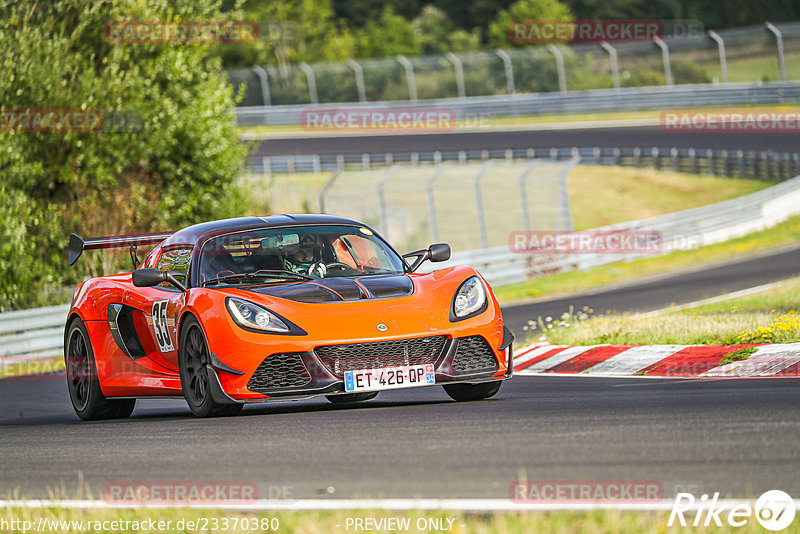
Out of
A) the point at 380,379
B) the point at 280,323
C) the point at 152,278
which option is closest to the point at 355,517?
the point at 380,379

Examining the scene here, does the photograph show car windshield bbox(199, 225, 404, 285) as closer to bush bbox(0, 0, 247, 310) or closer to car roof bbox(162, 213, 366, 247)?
car roof bbox(162, 213, 366, 247)

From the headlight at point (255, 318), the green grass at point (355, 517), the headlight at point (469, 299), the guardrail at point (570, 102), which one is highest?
the green grass at point (355, 517)

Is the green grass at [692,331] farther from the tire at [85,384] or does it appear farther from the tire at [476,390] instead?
the tire at [85,384]

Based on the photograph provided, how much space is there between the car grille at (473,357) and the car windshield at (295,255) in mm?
1085

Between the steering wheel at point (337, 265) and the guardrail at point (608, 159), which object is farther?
the guardrail at point (608, 159)

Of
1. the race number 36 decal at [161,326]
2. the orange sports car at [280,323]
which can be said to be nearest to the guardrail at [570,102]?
the orange sports car at [280,323]

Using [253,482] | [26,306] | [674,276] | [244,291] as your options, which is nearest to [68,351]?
[244,291]

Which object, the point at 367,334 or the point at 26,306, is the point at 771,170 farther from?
the point at 367,334

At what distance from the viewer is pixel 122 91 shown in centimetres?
2383

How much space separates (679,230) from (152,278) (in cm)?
2252

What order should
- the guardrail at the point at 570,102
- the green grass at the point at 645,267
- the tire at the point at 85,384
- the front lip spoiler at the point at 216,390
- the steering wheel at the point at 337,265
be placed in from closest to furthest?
1. the front lip spoiler at the point at 216,390
2. the steering wheel at the point at 337,265
3. the tire at the point at 85,384
4. the green grass at the point at 645,267
5. the guardrail at the point at 570,102

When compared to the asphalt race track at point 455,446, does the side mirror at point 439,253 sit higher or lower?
higher

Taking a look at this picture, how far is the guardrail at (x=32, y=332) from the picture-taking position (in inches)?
717

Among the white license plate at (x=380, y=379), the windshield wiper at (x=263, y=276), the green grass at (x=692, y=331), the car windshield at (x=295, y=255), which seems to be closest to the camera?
the white license plate at (x=380, y=379)
